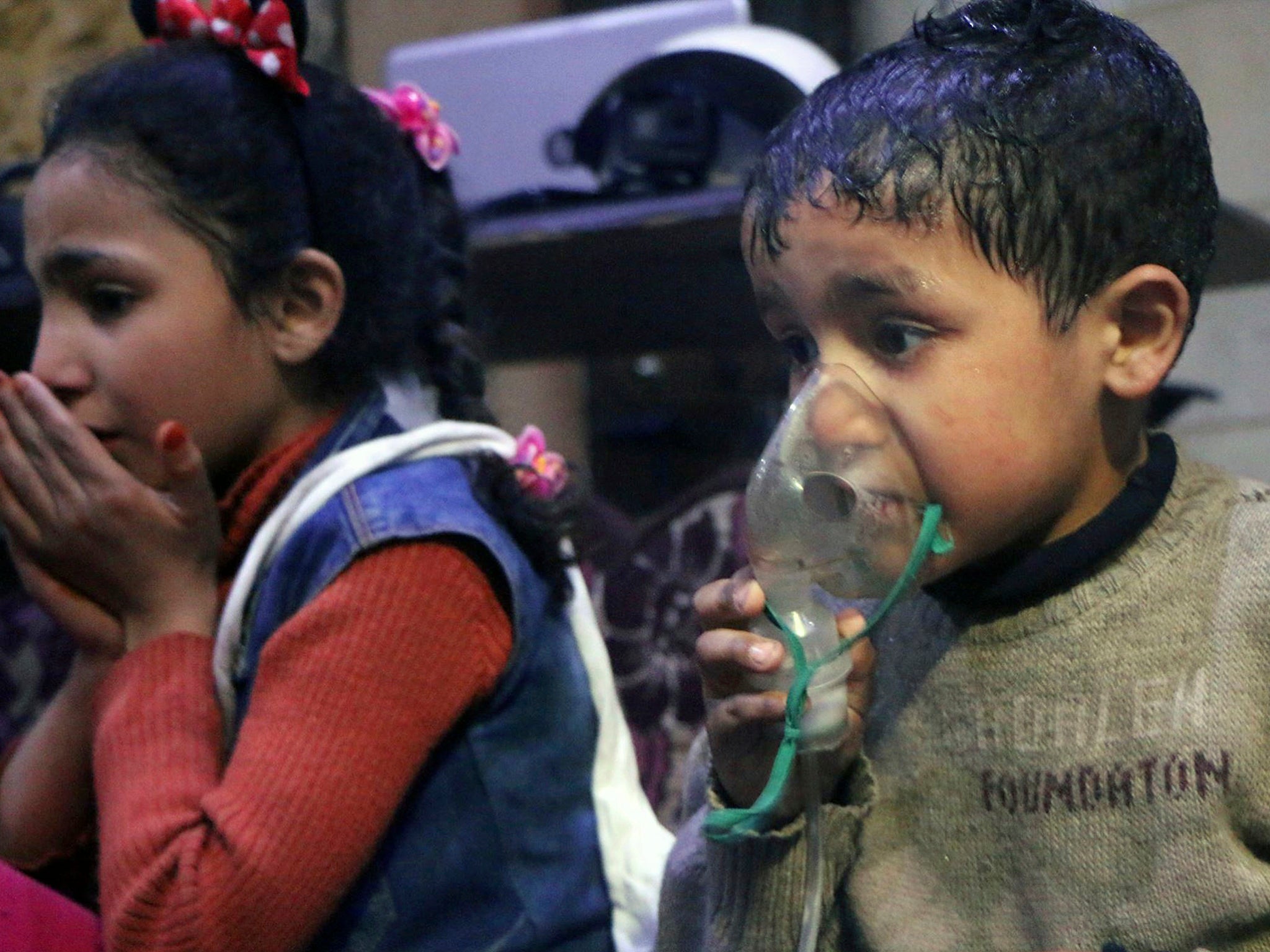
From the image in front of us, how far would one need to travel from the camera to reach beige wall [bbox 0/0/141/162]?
2.24 meters

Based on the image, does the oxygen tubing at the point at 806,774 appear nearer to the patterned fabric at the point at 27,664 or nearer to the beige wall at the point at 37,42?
the patterned fabric at the point at 27,664

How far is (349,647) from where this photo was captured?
1.04 m

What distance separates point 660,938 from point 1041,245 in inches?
20.1

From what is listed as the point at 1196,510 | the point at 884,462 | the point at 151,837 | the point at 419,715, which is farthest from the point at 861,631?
the point at 151,837

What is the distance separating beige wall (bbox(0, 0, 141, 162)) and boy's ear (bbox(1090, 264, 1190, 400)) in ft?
5.96

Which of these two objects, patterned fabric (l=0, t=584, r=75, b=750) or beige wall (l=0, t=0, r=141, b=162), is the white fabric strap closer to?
patterned fabric (l=0, t=584, r=75, b=750)

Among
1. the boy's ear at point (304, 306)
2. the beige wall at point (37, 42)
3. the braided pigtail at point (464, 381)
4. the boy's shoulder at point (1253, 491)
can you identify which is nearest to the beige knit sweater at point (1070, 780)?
the boy's shoulder at point (1253, 491)

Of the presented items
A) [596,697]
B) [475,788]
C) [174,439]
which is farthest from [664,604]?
[174,439]

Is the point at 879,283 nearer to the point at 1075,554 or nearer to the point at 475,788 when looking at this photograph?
the point at 1075,554

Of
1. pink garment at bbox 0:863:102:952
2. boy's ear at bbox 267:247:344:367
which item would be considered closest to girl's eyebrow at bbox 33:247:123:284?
boy's ear at bbox 267:247:344:367

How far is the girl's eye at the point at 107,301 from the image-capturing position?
3.96 feet

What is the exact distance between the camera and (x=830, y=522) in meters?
0.83

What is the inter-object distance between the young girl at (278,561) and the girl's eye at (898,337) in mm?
399

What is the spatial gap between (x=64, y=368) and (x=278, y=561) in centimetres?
24
